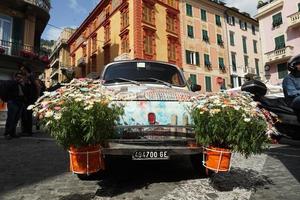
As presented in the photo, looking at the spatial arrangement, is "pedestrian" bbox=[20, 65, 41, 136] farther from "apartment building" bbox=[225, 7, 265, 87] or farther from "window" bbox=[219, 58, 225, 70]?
"apartment building" bbox=[225, 7, 265, 87]

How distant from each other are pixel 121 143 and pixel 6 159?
3.23 metres

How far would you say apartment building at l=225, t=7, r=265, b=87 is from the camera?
125 ft

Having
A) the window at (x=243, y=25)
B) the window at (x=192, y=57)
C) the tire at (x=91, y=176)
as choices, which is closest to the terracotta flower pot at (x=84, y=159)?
the tire at (x=91, y=176)

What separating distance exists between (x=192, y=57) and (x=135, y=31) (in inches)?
315

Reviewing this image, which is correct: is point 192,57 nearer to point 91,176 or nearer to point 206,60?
point 206,60

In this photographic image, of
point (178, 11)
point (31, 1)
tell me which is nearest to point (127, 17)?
point (178, 11)

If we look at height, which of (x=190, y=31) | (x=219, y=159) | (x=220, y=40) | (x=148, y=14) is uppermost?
(x=148, y=14)

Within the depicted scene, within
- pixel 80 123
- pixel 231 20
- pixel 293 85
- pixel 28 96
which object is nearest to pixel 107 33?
pixel 231 20

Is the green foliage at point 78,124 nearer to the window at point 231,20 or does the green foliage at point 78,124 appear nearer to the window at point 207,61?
the window at point 207,61

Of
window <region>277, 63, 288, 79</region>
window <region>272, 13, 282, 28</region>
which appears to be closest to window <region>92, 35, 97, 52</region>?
window <region>272, 13, 282, 28</region>

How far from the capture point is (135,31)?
92.4 feet

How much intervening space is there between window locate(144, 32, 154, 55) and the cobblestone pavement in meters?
23.4

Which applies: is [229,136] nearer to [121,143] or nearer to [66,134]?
[121,143]

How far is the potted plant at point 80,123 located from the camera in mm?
3373
